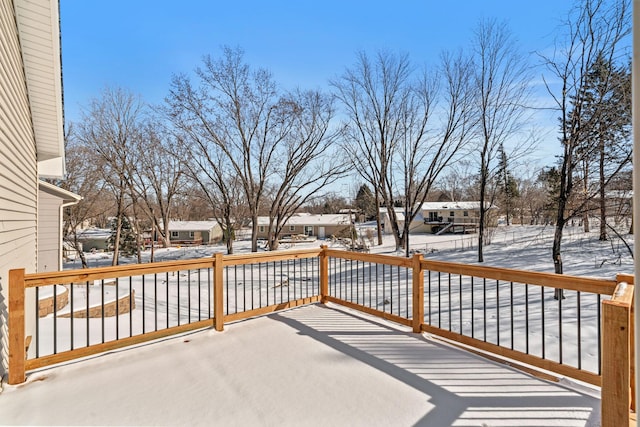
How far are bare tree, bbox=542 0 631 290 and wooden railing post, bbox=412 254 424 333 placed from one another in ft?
19.1

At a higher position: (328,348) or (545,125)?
(545,125)

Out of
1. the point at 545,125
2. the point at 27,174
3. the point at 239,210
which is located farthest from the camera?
the point at 239,210

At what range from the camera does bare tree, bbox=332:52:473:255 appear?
13789mm

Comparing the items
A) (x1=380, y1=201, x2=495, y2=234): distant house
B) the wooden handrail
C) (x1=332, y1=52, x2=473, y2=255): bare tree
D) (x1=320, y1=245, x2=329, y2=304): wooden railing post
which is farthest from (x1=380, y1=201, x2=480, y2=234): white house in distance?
the wooden handrail

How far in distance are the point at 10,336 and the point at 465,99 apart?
14622 millimetres

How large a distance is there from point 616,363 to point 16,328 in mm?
3862

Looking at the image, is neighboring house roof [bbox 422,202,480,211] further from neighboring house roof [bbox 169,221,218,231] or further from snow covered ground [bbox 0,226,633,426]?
snow covered ground [bbox 0,226,633,426]

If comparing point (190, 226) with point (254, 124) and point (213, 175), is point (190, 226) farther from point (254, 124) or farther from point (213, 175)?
point (254, 124)

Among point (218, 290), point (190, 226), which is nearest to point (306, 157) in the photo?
point (218, 290)

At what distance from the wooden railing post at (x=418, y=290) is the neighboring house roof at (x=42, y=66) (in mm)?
4875

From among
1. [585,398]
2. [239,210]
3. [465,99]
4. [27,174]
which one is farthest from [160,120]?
[585,398]

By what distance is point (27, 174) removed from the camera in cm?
483

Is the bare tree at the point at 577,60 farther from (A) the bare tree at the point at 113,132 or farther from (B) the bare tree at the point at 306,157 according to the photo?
(A) the bare tree at the point at 113,132

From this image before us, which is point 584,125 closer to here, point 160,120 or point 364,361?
point 364,361
